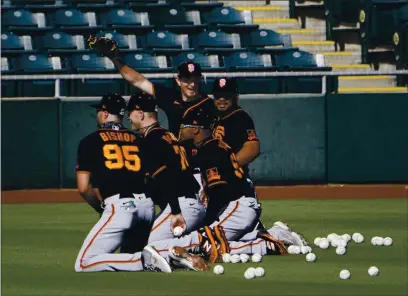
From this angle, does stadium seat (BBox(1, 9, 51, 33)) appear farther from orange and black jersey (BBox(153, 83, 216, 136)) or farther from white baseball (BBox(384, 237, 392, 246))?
white baseball (BBox(384, 237, 392, 246))

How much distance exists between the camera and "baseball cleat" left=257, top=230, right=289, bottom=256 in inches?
452

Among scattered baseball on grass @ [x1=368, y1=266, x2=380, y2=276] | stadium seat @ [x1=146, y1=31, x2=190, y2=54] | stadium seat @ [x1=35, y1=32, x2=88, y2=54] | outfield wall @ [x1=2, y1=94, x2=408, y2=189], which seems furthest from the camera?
stadium seat @ [x1=146, y1=31, x2=190, y2=54]

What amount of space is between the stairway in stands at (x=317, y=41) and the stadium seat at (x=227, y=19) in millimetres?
979

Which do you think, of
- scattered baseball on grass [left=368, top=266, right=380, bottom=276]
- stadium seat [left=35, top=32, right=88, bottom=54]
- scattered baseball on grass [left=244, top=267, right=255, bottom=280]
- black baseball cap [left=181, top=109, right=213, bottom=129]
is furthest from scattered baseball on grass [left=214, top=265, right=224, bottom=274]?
stadium seat [left=35, top=32, right=88, bottom=54]

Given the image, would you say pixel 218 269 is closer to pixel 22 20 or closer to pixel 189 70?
pixel 189 70

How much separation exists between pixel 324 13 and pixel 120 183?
48.8ft

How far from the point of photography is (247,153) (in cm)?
1177

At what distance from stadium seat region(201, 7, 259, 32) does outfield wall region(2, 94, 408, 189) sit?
479 centimetres

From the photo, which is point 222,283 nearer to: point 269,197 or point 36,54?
point 269,197

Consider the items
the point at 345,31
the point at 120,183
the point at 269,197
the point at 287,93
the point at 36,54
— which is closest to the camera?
the point at 120,183

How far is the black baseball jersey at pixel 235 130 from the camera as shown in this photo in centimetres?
1184

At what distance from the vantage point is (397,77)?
22609 millimetres

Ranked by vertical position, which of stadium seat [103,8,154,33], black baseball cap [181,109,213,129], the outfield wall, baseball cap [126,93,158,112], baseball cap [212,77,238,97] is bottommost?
the outfield wall

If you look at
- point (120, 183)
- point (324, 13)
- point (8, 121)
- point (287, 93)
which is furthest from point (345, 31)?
point (120, 183)
